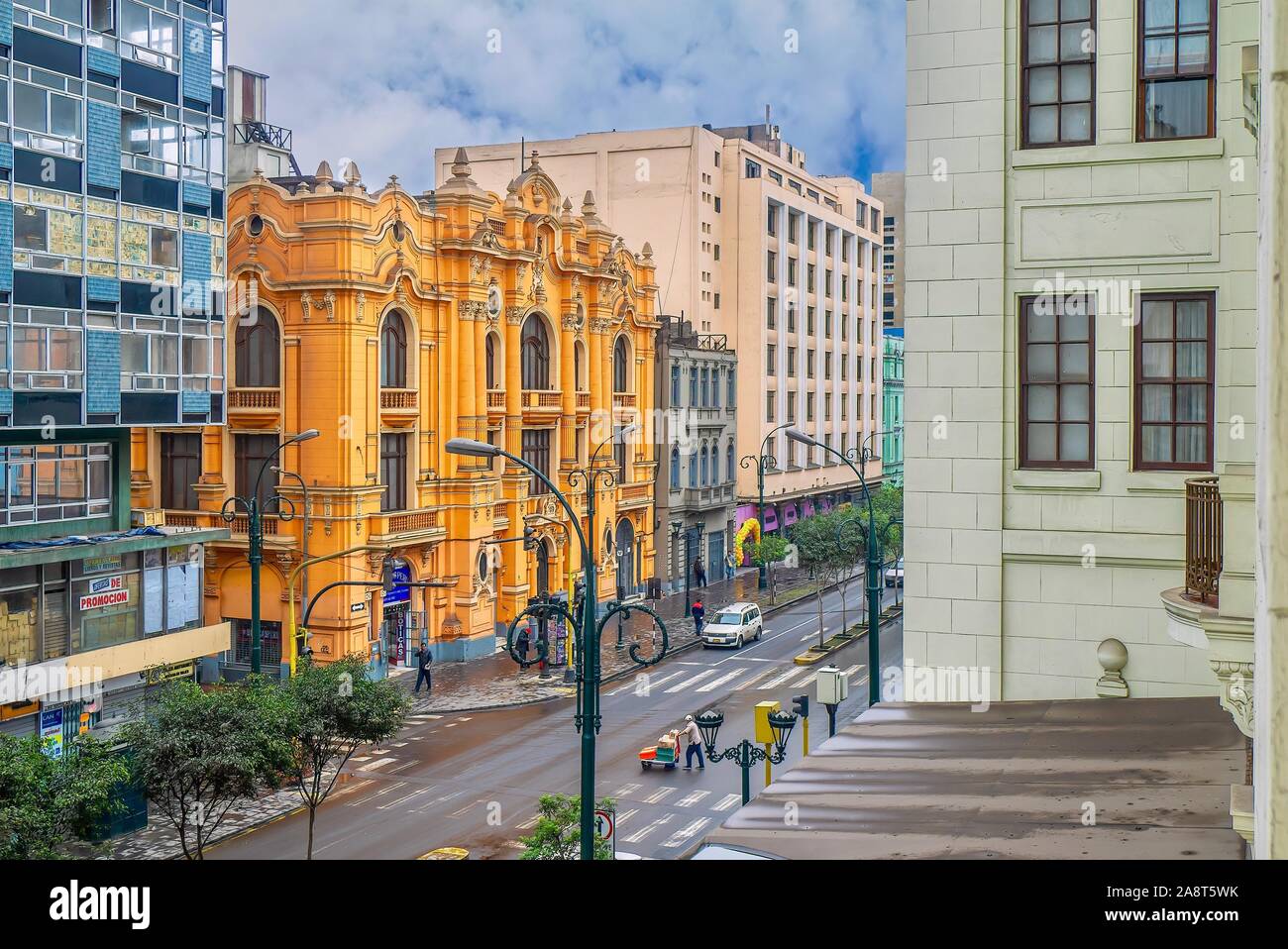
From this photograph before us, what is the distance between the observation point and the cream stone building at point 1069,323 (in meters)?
12.2

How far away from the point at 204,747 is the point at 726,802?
12140 millimetres

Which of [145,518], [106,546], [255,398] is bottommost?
[106,546]

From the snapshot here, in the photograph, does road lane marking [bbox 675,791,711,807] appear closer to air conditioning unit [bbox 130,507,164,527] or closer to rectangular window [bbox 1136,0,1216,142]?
air conditioning unit [bbox 130,507,164,527]

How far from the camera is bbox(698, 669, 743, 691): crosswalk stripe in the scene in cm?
4384

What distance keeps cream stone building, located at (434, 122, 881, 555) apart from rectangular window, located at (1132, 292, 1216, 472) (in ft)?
183

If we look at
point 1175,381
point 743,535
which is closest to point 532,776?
point 1175,381

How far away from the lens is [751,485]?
7612cm

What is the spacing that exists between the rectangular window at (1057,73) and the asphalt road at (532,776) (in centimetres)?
1674

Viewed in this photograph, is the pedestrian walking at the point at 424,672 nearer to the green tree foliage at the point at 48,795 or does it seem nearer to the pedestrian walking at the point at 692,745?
the pedestrian walking at the point at 692,745

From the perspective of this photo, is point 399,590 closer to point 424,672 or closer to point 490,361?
point 424,672

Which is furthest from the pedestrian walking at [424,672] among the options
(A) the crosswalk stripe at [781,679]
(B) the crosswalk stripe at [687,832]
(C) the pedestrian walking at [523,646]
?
(B) the crosswalk stripe at [687,832]

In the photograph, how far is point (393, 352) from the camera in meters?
47.2
